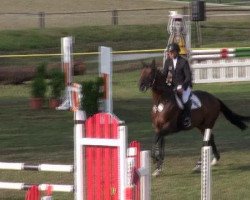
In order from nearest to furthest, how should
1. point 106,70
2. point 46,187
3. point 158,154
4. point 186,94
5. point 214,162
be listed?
1. point 46,187
2. point 158,154
3. point 186,94
4. point 214,162
5. point 106,70

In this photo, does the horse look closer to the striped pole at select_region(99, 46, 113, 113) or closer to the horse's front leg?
the horse's front leg

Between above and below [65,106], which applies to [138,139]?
below

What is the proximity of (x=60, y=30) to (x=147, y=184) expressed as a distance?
36748 mm

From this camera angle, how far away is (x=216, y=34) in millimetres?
47062

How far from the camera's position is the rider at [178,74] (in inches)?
619

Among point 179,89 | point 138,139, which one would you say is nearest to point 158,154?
point 179,89

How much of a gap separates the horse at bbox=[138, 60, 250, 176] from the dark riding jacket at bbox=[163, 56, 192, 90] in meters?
0.18

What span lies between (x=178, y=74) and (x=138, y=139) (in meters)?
4.02

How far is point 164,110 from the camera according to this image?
15805 mm

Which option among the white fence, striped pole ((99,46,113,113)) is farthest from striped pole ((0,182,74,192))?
the white fence

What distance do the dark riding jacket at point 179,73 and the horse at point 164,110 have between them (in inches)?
6.9

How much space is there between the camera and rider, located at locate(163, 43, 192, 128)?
15.7 m

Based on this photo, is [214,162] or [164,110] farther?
[214,162]

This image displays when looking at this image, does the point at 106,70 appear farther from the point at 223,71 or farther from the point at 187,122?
the point at 223,71
